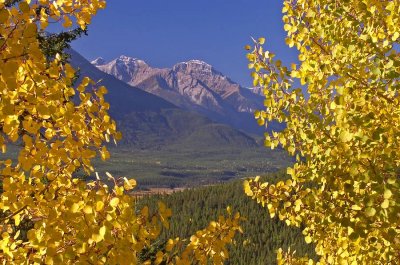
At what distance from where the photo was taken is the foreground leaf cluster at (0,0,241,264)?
3.67m

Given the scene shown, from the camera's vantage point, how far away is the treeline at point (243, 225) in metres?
127

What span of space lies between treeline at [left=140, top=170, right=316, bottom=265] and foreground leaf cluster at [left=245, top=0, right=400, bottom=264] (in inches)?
4315

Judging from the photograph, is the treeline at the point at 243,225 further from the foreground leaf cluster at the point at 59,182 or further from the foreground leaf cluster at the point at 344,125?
the foreground leaf cluster at the point at 59,182

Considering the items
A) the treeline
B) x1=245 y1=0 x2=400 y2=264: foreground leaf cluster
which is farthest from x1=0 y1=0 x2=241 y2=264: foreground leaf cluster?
the treeline

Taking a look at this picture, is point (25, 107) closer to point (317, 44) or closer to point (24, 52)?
point (24, 52)

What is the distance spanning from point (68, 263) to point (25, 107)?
168 centimetres

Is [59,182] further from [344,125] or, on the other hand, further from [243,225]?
[243,225]

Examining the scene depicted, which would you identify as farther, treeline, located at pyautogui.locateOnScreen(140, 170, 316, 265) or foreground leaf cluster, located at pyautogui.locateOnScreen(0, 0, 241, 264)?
treeline, located at pyautogui.locateOnScreen(140, 170, 316, 265)

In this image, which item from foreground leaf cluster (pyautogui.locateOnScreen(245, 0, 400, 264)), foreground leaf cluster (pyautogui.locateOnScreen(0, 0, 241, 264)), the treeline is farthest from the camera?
the treeline

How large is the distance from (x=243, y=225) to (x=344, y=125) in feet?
498

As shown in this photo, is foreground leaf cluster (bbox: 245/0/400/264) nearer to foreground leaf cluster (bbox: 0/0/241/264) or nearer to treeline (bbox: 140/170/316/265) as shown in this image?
foreground leaf cluster (bbox: 0/0/241/264)

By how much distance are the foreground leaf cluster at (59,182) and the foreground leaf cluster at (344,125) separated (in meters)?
1.44

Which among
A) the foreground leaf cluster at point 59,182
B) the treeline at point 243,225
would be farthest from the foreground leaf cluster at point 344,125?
the treeline at point 243,225

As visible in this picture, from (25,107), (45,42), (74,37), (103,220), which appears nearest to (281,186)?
(103,220)
